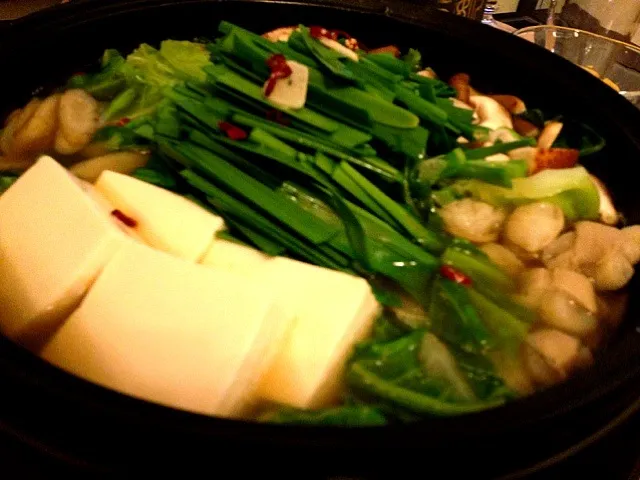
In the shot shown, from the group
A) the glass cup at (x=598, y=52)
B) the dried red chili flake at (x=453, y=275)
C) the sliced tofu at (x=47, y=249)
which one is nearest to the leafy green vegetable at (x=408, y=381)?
the dried red chili flake at (x=453, y=275)

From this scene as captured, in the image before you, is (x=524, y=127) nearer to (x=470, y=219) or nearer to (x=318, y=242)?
(x=470, y=219)

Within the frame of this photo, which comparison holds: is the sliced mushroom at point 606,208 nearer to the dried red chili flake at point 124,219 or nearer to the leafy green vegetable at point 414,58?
the leafy green vegetable at point 414,58

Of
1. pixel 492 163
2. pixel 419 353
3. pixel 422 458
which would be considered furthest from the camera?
pixel 492 163

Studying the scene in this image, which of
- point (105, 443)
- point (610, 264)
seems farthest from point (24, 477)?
point (610, 264)

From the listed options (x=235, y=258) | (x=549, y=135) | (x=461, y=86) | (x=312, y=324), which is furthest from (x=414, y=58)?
(x=312, y=324)

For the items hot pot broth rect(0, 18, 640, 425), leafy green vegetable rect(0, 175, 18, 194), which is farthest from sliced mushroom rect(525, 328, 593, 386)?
leafy green vegetable rect(0, 175, 18, 194)

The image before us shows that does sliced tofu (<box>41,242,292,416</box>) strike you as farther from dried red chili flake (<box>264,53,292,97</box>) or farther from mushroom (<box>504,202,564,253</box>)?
mushroom (<box>504,202,564,253</box>)

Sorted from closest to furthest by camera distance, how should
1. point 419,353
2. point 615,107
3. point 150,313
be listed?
point 150,313 < point 419,353 < point 615,107

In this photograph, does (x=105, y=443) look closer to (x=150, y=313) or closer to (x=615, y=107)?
(x=150, y=313)
